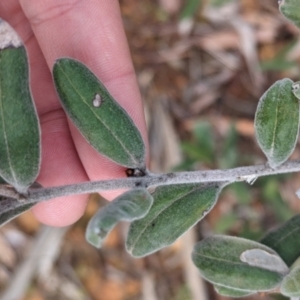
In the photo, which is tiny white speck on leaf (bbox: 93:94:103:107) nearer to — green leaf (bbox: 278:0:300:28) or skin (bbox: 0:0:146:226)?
skin (bbox: 0:0:146:226)

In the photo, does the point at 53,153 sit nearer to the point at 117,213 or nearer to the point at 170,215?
the point at 170,215

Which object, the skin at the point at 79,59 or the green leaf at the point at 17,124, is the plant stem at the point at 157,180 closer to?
the green leaf at the point at 17,124

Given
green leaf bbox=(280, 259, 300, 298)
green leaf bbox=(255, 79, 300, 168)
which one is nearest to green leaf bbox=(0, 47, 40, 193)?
green leaf bbox=(255, 79, 300, 168)

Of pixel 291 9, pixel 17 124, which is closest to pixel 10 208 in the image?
pixel 17 124

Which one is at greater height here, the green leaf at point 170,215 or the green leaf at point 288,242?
the green leaf at point 170,215

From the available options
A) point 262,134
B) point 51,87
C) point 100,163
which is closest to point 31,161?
point 100,163

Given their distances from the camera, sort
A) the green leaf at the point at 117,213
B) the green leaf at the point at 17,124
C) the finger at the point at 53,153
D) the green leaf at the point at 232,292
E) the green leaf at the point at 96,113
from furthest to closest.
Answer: the finger at the point at 53,153 < the green leaf at the point at 232,292 < the green leaf at the point at 96,113 < the green leaf at the point at 17,124 < the green leaf at the point at 117,213

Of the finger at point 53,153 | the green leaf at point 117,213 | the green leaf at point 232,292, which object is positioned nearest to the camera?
the green leaf at point 117,213

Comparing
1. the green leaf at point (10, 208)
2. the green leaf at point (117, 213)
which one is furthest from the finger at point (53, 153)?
the green leaf at point (117, 213)
